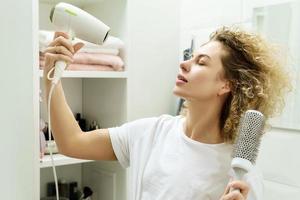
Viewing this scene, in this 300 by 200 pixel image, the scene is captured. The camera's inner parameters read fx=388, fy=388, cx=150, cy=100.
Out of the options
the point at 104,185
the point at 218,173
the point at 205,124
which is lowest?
the point at 104,185

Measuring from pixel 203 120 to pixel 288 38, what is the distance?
39 cm

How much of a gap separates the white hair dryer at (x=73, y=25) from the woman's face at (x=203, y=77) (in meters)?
0.24

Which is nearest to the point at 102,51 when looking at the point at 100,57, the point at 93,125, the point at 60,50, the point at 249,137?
the point at 100,57

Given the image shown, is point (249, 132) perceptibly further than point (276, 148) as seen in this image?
No

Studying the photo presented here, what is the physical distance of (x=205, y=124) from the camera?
1.05 meters

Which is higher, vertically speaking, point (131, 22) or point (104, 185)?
→ point (131, 22)

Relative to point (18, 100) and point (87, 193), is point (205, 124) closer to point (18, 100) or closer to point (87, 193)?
point (18, 100)

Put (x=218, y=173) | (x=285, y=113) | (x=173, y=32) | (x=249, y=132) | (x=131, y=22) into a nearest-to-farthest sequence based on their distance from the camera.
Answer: (x=249, y=132) < (x=218, y=173) < (x=285, y=113) < (x=131, y=22) < (x=173, y=32)

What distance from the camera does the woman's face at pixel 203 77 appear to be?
3.28 feet

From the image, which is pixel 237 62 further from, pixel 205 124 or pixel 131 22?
pixel 131 22

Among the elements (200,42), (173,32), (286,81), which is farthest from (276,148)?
(173,32)

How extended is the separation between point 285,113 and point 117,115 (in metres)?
0.61

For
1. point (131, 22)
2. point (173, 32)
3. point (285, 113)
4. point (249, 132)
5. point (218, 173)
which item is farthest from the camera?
point (173, 32)

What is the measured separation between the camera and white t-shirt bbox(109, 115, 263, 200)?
0.98 m
